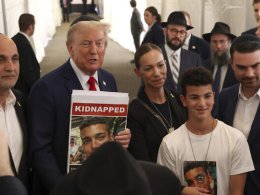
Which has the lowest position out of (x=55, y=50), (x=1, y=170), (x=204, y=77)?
(x=55, y=50)

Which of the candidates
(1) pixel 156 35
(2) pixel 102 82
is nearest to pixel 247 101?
(2) pixel 102 82

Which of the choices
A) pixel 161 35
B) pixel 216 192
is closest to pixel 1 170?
pixel 216 192

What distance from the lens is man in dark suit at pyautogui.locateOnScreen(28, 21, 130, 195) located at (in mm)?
1865

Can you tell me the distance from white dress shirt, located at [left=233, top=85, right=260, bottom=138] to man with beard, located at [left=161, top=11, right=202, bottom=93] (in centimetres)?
132

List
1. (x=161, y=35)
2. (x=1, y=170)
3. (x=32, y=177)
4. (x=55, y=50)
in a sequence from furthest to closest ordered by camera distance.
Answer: (x=55, y=50)
(x=161, y=35)
(x=32, y=177)
(x=1, y=170)

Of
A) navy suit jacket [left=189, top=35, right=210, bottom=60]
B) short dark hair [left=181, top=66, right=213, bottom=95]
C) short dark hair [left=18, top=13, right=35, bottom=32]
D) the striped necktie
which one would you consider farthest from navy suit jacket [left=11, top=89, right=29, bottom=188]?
short dark hair [left=18, top=13, right=35, bottom=32]

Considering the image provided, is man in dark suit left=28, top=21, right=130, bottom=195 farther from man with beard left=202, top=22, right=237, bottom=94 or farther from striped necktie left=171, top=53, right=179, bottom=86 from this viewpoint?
striped necktie left=171, top=53, right=179, bottom=86

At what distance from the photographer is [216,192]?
6.57ft

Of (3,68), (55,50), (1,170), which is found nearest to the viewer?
(1,170)

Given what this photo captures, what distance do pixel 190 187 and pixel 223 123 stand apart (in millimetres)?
350

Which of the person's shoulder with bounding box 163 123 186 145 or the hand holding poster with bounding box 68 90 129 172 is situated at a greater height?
the hand holding poster with bounding box 68 90 129 172

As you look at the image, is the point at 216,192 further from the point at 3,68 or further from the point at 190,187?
the point at 3,68

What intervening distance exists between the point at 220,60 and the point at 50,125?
201 cm

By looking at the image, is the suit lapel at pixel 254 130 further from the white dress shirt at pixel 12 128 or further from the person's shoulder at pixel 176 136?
the white dress shirt at pixel 12 128
